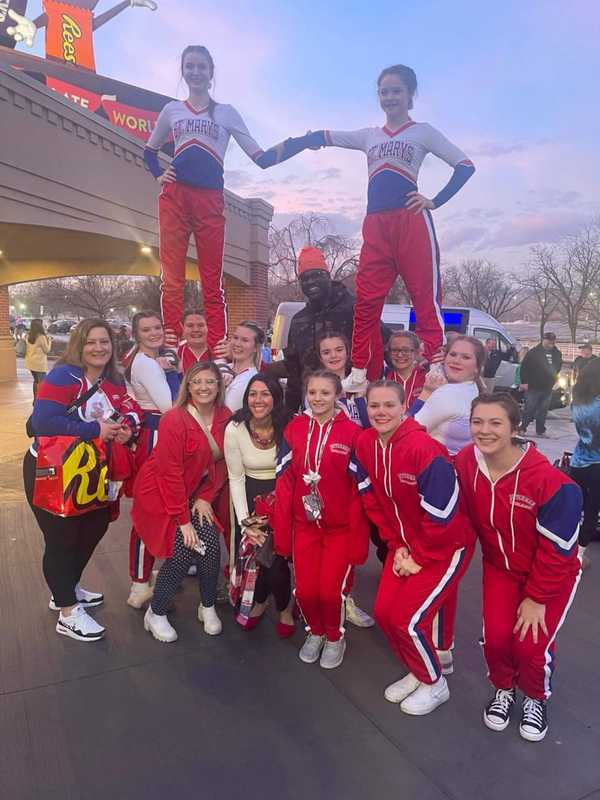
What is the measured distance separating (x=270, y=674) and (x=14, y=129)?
25.3 feet

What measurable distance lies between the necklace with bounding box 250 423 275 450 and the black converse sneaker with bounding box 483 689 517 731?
1599 mm

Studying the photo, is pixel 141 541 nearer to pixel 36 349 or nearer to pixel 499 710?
pixel 499 710

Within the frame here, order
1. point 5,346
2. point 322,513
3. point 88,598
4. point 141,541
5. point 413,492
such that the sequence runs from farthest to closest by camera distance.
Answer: point 5,346 < point 88,598 < point 141,541 < point 322,513 < point 413,492

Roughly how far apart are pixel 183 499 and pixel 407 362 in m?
1.60

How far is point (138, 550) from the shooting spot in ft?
10.7

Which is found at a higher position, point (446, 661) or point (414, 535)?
point (414, 535)

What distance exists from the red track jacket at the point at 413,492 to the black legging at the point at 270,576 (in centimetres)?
66

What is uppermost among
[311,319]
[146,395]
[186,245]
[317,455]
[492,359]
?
[186,245]

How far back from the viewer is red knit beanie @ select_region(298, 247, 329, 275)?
3582 mm

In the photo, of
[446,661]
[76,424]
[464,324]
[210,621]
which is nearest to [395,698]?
[446,661]

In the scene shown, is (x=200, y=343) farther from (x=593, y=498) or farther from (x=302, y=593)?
(x=593, y=498)

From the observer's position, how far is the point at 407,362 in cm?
343

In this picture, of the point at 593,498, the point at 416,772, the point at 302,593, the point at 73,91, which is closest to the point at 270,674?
the point at 302,593

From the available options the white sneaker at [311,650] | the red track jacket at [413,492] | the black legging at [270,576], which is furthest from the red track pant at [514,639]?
the black legging at [270,576]
